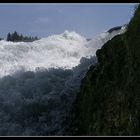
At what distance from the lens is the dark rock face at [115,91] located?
24.3 ft

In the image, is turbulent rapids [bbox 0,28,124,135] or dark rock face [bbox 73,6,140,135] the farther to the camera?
turbulent rapids [bbox 0,28,124,135]

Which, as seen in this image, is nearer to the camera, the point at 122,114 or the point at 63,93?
the point at 122,114

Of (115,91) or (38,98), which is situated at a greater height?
(38,98)

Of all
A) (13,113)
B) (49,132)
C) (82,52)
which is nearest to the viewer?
(49,132)

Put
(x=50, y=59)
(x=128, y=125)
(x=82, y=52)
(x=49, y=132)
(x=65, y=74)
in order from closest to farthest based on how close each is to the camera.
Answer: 1. (x=128, y=125)
2. (x=49, y=132)
3. (x=65, y=74)
4. (x=50, y=59)
5. (x=82, y=52)

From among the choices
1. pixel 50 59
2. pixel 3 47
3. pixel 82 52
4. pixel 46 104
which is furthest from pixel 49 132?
pixel 82 52

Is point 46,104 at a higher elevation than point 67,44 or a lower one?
lower

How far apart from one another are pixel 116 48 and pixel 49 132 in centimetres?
291

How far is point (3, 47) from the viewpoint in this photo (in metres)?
22.1

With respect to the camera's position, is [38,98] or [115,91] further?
[38,98]

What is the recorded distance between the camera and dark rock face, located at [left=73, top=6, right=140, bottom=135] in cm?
740

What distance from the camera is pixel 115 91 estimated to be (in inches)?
314

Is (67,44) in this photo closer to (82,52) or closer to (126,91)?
(82,52)

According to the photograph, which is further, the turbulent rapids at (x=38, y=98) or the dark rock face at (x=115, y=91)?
the turbulent rapids at (x=38, y=98)
